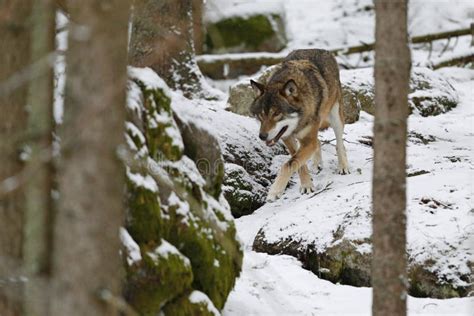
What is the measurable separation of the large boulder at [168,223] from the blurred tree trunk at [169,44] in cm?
439

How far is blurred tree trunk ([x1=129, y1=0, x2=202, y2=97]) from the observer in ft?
33.5

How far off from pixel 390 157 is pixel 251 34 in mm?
15650

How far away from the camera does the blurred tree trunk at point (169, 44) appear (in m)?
10.2

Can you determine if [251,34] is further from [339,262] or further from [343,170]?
[339,262]

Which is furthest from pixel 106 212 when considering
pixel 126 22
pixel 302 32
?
pixel 302 32

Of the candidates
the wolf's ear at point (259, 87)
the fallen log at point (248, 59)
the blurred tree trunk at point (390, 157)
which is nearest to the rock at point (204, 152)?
the blurred tree trunk at point (390, 157)

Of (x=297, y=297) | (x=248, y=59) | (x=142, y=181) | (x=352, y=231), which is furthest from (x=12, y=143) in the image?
(x=248, y=59)

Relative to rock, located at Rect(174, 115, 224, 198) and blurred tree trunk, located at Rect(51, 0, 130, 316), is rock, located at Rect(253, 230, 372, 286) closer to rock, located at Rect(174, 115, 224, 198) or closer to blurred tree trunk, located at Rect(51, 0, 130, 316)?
rock, located at Rect(174, 115, 224, 198)

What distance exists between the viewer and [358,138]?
11.2m

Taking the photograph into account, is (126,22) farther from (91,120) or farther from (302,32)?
(302,32)

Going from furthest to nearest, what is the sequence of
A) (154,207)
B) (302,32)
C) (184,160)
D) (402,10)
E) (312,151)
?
(302,32)
(312,151)
(184,160)
(154,207)
(402,10)

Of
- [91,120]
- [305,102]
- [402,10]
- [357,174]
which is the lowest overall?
[357,174]

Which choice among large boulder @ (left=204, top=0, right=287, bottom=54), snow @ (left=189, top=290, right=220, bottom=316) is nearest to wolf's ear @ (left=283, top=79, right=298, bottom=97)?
snow @ (left=189, top=290, right=220, bottom=316)

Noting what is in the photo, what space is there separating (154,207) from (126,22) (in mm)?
2045
